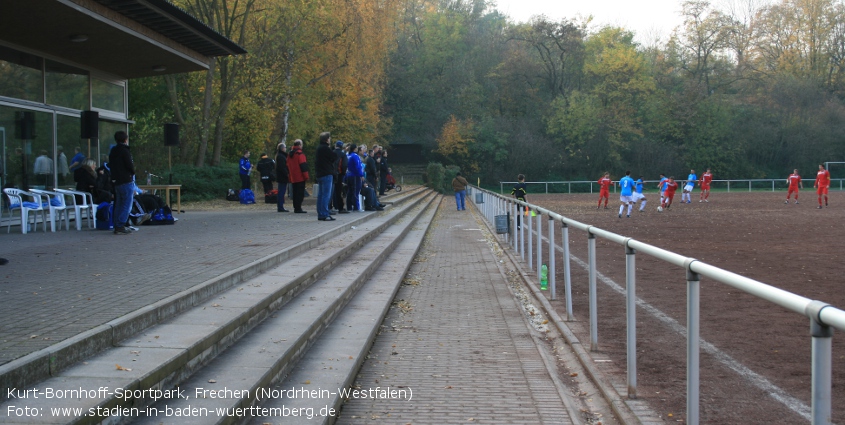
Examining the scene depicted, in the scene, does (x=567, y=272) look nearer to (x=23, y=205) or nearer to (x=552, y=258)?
(x=552, y=258)

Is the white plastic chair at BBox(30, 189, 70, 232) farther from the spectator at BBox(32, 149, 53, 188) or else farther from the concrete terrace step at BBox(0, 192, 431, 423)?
the concrete terrace step at BBox(0, 192, 431, 423)

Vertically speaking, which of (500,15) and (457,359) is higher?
(500,15)

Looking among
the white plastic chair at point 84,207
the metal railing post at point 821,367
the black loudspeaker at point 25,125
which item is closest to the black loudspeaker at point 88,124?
the black loudspeaker at point 25,125

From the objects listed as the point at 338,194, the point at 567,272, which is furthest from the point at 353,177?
the point at 567,272

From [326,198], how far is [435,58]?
5545 centimetres

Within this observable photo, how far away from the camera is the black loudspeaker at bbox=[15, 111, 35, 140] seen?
14.4 m

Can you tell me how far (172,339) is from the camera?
190 inches

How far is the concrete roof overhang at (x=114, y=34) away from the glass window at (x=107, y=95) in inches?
13.7

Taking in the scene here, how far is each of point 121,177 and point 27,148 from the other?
3.90m

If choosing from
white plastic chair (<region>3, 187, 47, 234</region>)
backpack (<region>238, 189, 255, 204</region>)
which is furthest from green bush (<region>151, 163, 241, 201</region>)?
white plastic chair (<region>3, 187, 47, 234</region>)

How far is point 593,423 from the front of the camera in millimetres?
4676

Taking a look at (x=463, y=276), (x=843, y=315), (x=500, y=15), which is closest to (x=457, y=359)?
(x=843, y=315)

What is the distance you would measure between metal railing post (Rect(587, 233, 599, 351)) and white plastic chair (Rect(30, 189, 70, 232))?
10.5 m

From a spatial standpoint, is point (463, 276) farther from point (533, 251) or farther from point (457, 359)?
point (457, 359)
